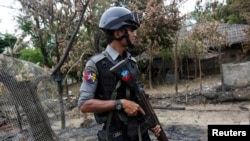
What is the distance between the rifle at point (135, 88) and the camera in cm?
173

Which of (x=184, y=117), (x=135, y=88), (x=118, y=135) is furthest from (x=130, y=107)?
(x=184, y=117)

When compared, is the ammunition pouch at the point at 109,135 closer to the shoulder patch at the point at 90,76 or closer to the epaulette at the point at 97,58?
the shoulder patch at the point at 90,76

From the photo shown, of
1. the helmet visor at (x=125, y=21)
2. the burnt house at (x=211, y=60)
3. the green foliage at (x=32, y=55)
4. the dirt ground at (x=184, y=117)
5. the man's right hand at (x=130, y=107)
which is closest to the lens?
the man's right hand at (x=130, y=107)

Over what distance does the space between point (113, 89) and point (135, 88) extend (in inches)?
5.3

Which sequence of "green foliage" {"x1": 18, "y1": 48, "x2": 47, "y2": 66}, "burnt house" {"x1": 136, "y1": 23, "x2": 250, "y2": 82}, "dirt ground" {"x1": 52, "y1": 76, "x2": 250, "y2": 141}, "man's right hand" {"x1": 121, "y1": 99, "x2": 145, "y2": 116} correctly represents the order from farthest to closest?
"green foliage" {"x1": 18, "y1": 48, "x2": 47, "y2": 66} → "burnt house" {"x1": 136, "y1": 23, "x2": 250, "y2": 82} → "dirt ground" {"x1": 52, "y1": 76, "x2": 250, "y2": 141} → "man's right hand" {"x1": 121, "y1": 99, "x2": 145, "y2": 116}

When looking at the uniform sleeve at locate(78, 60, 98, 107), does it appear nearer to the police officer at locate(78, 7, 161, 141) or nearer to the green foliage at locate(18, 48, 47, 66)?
the police officer at locate(78, 7, 161, 141)

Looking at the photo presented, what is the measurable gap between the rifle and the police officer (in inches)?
1.5

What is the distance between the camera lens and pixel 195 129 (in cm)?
627

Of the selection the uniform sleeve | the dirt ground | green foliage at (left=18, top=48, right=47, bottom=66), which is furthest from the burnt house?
the uniform sleeve

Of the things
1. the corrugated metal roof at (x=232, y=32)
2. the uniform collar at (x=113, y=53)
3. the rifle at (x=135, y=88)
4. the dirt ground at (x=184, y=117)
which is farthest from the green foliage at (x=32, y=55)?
the rifle at (x=135, y=88)

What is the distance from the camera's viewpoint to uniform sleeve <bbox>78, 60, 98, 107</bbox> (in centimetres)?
175

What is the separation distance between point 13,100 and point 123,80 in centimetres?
266

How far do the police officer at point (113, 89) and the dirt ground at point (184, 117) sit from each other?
366cm

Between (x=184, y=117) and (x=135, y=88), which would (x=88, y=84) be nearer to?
(x=135, y=88)
